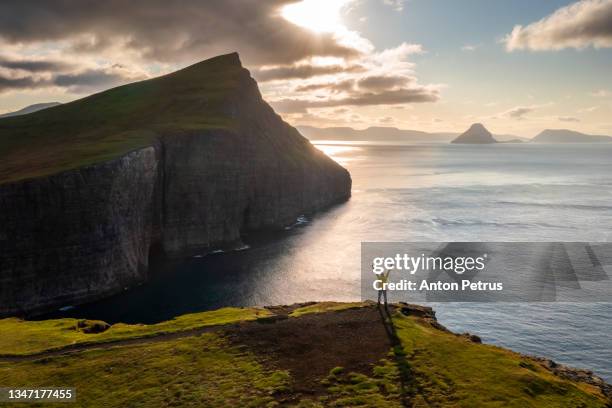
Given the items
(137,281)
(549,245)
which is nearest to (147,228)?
(137,281)

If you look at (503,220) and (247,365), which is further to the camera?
(503,220)

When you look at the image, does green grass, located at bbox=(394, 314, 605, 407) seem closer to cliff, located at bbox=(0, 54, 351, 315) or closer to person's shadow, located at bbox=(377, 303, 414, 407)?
person's shadow, located at bbox=(377, 303, 414, 407)

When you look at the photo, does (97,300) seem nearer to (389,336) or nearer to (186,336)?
(186,336)

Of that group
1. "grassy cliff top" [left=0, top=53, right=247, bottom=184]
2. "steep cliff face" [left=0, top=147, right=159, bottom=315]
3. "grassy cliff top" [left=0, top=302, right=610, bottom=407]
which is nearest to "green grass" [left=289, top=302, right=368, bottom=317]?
"grassy cliff top" [left=0, top=302, right=610, bottom=407]

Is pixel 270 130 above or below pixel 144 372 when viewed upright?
above

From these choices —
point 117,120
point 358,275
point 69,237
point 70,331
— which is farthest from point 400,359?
point 117,120

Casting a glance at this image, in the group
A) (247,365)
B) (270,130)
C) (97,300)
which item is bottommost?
(97,300)

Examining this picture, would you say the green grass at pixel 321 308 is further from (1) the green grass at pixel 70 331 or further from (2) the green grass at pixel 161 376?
(2) the green grass at pixel 161 376
